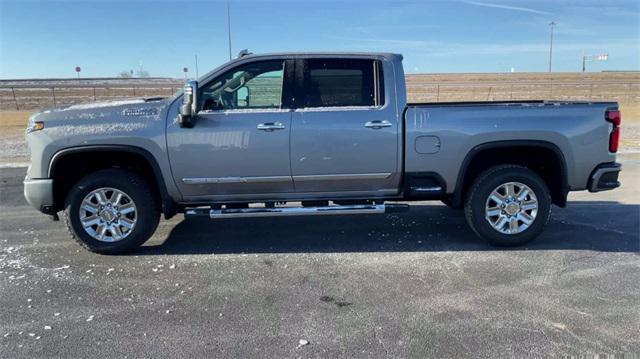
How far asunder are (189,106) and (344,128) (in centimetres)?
151

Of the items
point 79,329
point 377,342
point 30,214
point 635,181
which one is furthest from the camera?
point 635,181

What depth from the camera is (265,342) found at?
3.26m

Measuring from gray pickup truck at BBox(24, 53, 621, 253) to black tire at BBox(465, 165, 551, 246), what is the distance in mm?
12

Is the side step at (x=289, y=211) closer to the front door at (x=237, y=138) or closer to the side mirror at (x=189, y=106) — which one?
the front door at (x=237, y=138)

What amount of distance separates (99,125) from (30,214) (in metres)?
2.66

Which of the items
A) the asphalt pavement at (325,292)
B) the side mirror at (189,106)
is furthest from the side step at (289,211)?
the side mirror at (189,106)

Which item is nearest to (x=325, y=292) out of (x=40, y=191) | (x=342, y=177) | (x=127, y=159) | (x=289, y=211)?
(x=289, y=211)

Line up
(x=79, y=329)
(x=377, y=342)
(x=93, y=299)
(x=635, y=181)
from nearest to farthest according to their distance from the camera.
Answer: (x=377, y=342) → (x=79, y=329) → (x=93, y=299) → (x=635, y=181)

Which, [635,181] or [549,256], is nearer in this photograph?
[549,256]

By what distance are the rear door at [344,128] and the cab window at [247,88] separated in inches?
9.3

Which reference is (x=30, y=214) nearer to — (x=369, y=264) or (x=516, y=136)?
(x=369, y=264)

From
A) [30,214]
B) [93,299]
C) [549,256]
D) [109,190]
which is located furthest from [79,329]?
[549,256]

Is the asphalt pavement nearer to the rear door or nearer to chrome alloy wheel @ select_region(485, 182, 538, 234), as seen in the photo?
chrome alloy wheel @ select_region(485, 182, 538, 234)

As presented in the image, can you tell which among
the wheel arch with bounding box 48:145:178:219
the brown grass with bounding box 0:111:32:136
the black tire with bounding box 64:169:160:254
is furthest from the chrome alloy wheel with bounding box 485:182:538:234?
the brown grass with bounding box 0:111:32:136
